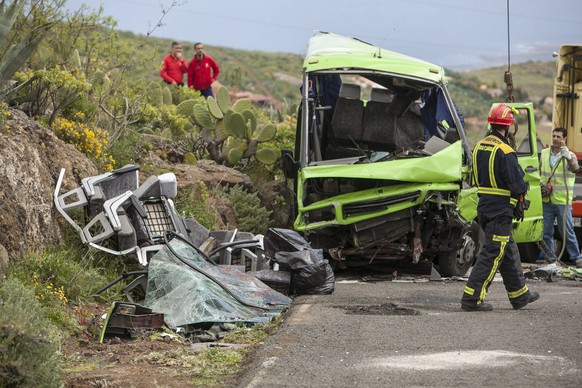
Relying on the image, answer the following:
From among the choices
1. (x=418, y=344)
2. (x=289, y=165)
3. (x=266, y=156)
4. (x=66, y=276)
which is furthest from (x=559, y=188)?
(x=66, y=276)

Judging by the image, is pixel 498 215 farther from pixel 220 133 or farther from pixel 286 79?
pixel 286 79

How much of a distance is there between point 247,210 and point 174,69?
26.0 feet

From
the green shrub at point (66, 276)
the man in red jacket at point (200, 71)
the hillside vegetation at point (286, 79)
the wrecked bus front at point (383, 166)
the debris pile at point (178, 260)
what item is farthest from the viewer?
the hillside vegetation at point (286, 79)

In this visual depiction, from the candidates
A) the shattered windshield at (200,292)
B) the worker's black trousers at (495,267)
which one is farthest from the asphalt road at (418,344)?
the shattered windshield at (200,292)

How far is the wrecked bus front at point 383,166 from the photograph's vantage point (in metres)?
14.4

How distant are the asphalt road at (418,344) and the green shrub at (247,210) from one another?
3.65 metres

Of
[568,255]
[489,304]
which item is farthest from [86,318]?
[568,255]

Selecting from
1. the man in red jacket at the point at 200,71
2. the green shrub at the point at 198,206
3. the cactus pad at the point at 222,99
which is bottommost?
the green shrub at the point at 198,206

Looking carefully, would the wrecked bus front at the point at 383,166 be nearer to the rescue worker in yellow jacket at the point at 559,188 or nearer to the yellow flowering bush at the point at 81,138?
the rescue worker in yellow jacket at the point at 559,188

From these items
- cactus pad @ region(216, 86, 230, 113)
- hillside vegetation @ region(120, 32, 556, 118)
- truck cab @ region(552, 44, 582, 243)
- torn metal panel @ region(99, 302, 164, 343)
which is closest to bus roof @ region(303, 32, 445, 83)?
cactus pad @ region(216, 86, 230, 113)

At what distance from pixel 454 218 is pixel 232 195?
140 inches

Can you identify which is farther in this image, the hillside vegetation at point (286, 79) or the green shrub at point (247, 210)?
the hillside vegetation at point (286, 79)

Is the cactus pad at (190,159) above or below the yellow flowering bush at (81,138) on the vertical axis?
below

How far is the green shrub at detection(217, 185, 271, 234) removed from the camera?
16.4 meters
